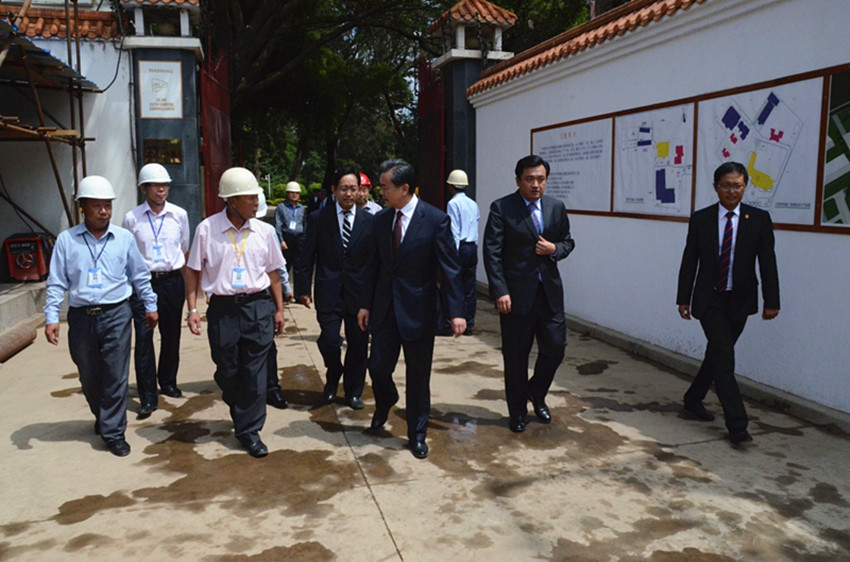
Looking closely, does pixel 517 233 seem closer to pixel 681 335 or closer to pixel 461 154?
pixel 681 335

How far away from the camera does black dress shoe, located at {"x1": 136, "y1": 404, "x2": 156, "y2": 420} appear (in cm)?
524

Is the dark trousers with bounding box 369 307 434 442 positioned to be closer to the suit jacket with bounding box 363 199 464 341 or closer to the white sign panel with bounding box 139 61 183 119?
the suit jacket with bounding box 363 199 464 341

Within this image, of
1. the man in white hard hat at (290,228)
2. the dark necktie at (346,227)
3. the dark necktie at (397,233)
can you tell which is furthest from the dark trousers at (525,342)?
the man in white hard hat at (290,228)

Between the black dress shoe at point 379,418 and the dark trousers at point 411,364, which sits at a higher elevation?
the dark trousers at point 411,364

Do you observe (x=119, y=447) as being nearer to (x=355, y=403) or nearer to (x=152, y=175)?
(x=355, y=403)

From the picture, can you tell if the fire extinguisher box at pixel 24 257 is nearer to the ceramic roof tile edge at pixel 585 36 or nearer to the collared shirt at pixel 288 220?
the collared shirt at pixel 288 220

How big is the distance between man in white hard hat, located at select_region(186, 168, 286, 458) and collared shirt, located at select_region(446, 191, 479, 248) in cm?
351

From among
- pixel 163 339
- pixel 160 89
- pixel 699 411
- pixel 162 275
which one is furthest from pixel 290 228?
pixel 699 411

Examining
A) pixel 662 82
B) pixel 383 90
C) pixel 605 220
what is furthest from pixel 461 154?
pixel 383 90

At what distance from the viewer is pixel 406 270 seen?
441cm

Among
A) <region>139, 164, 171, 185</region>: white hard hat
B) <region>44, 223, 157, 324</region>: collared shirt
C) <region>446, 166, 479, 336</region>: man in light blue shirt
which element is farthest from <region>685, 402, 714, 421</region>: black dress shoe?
<region>139, 164, 171, 185</region>: white hard hat

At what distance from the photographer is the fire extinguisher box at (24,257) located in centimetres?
907

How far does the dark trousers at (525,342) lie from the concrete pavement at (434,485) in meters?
0.27

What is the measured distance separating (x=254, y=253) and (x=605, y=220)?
452cm
